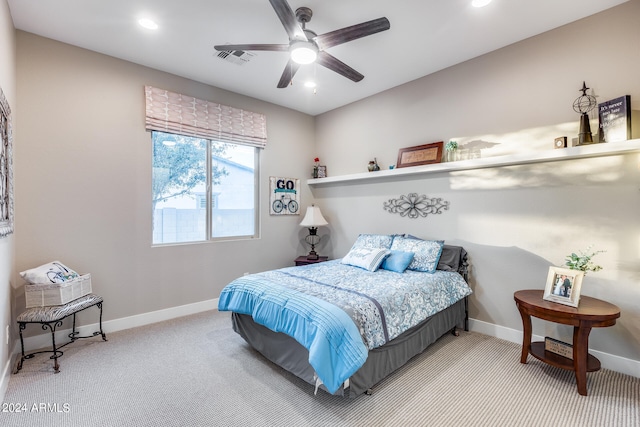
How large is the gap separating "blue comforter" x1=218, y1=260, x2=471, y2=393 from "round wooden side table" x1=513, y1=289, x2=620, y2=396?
752 millimetres

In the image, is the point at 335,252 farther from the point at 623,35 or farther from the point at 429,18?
the point at 623,35

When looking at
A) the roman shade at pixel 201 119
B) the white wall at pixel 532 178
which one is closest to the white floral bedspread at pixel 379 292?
the white wall at pixel 532 178

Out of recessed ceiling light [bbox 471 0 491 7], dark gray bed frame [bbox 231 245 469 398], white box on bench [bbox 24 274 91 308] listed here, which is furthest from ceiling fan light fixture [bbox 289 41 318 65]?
white box on bench [bbox 24 274 91 308]

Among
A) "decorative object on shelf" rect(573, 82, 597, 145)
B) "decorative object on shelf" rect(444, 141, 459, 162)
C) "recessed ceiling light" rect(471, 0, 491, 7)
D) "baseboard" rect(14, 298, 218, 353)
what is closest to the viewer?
"recessed ceiling light" rect(471, 0, 491, 7)

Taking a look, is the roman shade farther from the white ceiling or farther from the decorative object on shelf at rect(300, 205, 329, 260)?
the decorative object on shelf at rect(300, 205, 329, 260)

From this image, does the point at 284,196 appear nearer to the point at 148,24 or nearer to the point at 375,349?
the point at 148,24

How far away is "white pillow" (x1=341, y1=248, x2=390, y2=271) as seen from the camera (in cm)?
324

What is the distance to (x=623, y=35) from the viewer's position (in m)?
2.40

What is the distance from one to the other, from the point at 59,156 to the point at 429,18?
148 inches

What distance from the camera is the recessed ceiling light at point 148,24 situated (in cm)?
260

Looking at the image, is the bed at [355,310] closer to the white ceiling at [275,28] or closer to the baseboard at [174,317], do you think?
the baseboard at [174,317]

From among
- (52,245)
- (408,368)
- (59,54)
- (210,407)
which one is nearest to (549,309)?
(408,368)

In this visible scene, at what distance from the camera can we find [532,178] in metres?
2.84

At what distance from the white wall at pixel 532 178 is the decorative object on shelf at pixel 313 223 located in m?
1.08
